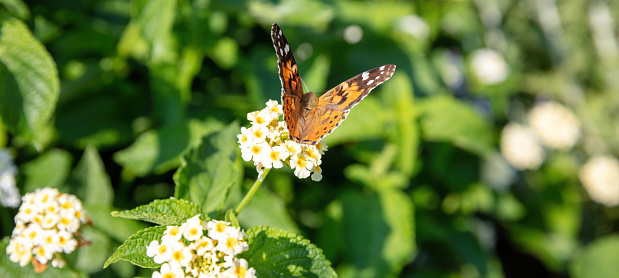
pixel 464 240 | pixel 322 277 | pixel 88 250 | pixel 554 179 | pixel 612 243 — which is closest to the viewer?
pixel 322 277

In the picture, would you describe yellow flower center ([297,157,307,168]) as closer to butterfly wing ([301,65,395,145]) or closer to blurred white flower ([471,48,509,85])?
butterfly wing ([301,65,395,145])

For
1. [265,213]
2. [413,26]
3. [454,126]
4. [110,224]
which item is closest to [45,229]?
[110,224]

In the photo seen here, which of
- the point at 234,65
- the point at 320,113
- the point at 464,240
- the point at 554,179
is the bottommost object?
the point at 464,240

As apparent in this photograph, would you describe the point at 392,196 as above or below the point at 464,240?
above

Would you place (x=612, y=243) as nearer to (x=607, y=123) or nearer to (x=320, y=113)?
(x=607, y=123)

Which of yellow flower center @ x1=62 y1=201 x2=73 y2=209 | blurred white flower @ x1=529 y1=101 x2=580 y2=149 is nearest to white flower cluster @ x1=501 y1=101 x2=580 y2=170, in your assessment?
blurred white flower @ x1=529 y1=101 x2=580 y2=149

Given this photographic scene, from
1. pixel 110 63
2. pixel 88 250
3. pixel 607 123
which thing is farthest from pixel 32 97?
pixel 607 123
